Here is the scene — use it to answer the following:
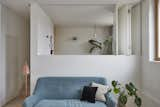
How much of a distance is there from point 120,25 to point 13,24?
3.25m

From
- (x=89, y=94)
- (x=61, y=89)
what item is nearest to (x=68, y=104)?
(x=89, y=94)

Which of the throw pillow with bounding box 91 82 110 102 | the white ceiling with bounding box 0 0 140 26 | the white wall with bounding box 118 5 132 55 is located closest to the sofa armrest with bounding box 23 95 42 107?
the throw pillow with bounding box 91 82 110 102

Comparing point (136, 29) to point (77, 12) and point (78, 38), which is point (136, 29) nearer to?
point (77, 12)

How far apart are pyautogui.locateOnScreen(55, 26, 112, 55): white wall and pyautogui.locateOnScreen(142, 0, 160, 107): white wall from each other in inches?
171

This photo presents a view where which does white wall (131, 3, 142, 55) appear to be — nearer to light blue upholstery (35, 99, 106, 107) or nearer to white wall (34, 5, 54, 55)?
light blue upholstery (35, 99, 106, 107)

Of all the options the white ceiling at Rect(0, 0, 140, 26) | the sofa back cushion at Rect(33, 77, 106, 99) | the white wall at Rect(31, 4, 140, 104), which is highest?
the white ceiling at Rect(0, 0, 140, 26)

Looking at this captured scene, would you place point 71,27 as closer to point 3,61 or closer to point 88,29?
point 88,29

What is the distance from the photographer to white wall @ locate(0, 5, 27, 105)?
5.70 meters

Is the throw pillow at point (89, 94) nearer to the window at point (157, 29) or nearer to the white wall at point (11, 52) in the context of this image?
the window at point (157, 29)

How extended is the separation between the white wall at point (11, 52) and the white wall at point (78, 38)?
1.88m

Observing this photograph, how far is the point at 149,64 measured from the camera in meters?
4.58

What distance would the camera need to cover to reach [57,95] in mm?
4449

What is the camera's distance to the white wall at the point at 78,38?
30.1 ft

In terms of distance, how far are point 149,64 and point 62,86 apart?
1917mm
